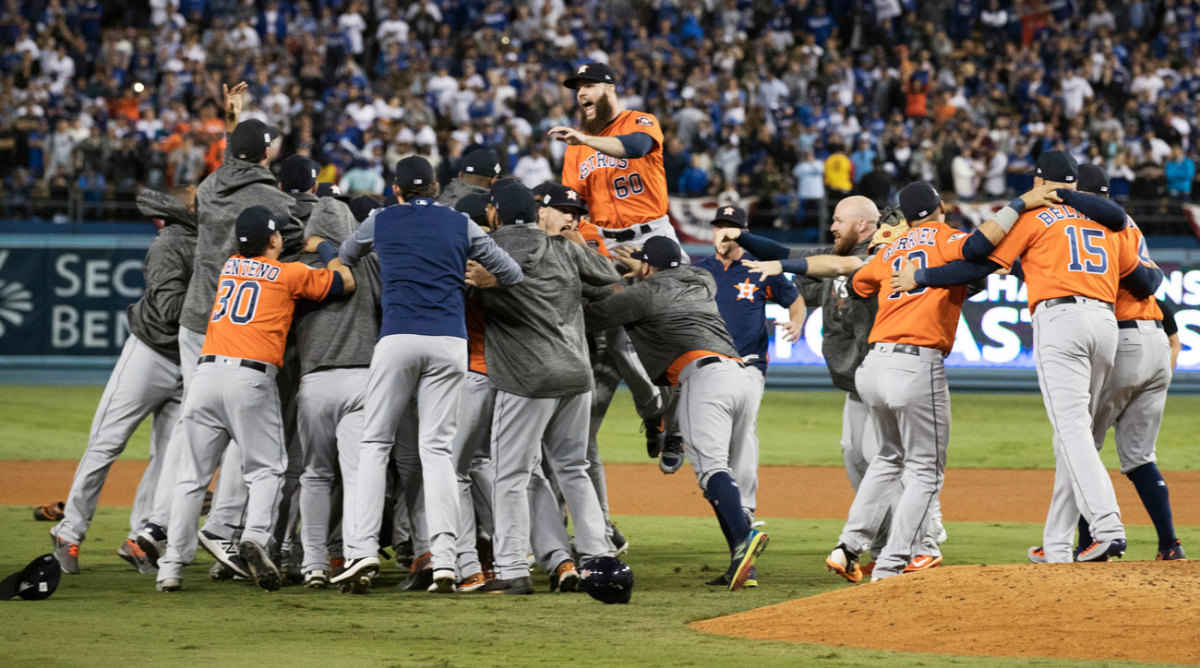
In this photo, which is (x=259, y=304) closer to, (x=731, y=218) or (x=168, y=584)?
(x=168, y=584)

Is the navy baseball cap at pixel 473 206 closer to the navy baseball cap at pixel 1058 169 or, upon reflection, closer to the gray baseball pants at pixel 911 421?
the gray baseball pants at pixel 911 421

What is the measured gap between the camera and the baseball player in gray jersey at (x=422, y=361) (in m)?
7.33

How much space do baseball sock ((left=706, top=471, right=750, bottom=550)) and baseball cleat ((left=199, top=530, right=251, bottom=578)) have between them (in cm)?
251

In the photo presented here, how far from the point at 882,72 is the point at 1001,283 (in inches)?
271

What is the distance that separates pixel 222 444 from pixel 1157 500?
5180mm

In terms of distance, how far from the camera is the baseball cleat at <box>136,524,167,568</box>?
8156mm

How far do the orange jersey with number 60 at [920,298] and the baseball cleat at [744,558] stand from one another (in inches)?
49.5

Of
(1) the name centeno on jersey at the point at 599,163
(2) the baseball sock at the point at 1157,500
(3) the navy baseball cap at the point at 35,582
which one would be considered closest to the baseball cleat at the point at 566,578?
(3) the navy baseball cap at the point at 35,582

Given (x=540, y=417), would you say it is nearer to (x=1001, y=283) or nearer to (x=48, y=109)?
(x=1001, y=283)

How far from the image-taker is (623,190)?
9.09 meters

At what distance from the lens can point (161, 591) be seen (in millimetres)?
7480

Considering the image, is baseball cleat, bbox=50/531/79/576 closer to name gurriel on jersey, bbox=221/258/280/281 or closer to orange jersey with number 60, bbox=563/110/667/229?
name gurriel on jersey, bbox=221/258/280/281

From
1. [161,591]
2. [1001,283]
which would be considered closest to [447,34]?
[1001,283]

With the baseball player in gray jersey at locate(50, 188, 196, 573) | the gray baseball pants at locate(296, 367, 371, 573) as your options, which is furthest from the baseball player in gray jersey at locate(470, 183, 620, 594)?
the baseball player in gray jersey at locate(50, 188, 196, 573)
